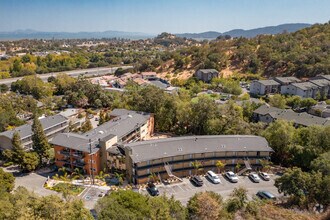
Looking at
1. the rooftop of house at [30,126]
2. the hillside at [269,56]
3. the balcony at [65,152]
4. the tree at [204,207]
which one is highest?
the hillside at [269,56]

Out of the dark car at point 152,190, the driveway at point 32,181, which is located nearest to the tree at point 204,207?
the dark car at point 152,190

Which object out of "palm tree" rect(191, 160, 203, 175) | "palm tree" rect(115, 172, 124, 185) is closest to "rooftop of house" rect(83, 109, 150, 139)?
"palm tree" rect(115, 172, 124, 185)

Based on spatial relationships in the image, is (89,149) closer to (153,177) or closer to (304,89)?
(153,177)

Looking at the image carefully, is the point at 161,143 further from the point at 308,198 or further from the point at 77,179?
the point at 308,198

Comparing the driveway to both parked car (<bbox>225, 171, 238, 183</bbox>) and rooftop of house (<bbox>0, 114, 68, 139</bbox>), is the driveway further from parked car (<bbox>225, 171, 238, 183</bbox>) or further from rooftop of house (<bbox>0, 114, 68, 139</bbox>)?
parked car (<bbox>225, 171, 238, 183</bbox>)

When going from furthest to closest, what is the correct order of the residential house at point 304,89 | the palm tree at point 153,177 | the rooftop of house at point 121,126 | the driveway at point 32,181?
1. the residential house at point 304,89
2. the rooftop of house at point 121,126
3. the palm tree at point 153,177
4. the driveway at point 32,181

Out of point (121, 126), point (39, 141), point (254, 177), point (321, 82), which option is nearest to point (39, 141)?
point (39, 141)

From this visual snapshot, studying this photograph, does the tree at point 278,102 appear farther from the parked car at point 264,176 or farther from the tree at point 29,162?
the tree at point 29,162

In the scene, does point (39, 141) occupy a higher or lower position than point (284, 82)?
lower
